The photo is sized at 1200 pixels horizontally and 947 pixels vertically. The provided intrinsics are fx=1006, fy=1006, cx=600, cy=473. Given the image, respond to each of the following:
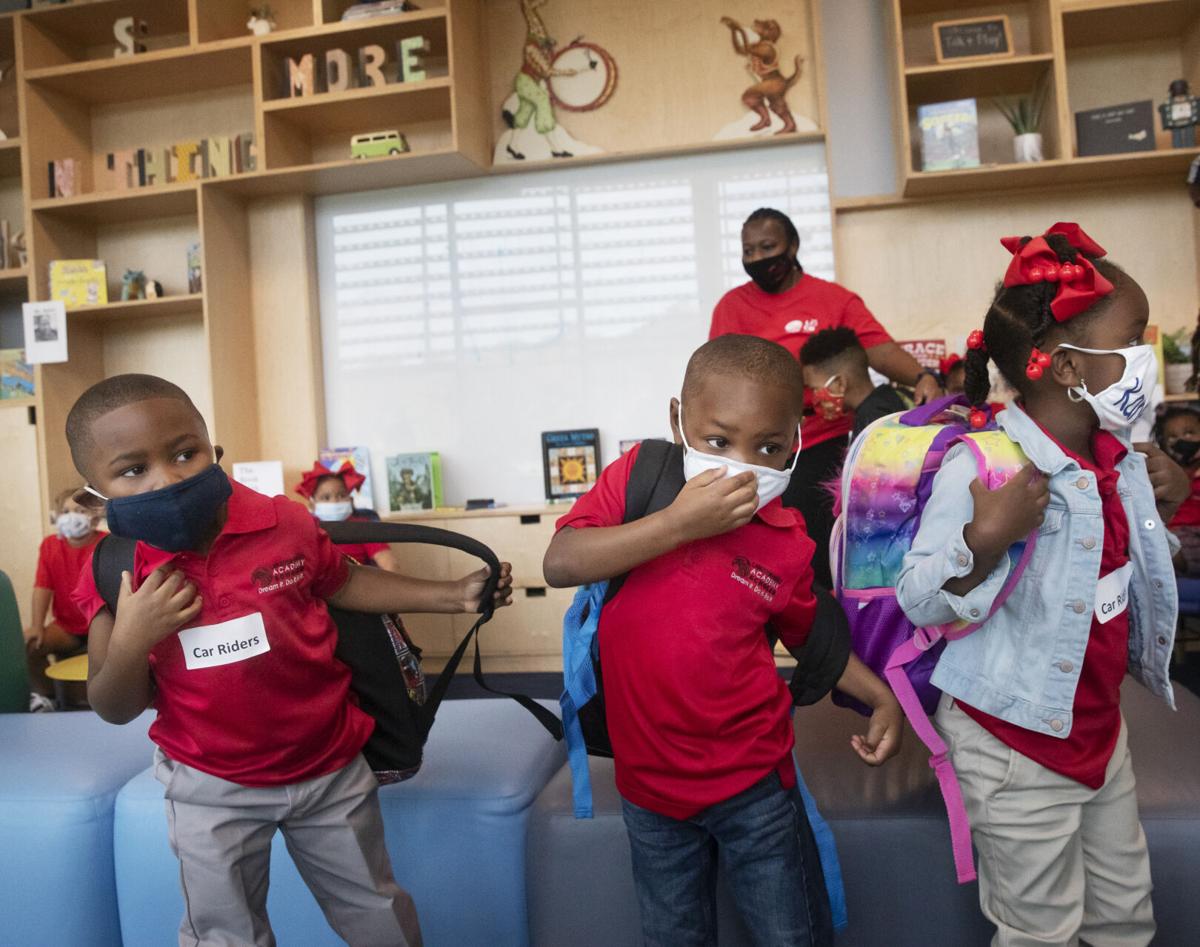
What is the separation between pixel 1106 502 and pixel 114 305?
4.19 m

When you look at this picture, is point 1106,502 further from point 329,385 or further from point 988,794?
point 329,385

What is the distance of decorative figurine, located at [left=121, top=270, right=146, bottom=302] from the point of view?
4527 mm

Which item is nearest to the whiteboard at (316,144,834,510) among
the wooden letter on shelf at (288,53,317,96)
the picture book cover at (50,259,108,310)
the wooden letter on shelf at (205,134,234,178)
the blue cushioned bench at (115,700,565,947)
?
the wooden letter on shelf at (205,134,234,178)

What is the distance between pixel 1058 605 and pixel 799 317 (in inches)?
77.5

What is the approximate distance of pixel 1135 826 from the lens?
1.30 metres

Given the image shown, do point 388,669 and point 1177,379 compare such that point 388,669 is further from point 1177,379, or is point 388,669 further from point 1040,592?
point 1177,379

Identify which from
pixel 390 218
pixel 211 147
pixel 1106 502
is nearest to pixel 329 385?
pixel 390 218

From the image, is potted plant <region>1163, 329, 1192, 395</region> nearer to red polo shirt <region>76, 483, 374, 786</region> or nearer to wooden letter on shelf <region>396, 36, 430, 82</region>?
wooden letter on shelf <region>396, 36, 430, 82</region>

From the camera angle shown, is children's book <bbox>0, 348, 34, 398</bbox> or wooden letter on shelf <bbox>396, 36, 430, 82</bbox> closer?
wooden letter on shelf <bbox>396, 36, 430, 82</bbox>

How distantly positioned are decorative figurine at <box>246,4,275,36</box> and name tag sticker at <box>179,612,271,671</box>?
3.64 metres

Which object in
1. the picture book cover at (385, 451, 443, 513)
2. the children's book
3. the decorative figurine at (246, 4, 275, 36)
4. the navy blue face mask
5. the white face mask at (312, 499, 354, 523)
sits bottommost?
the navy blue face mask

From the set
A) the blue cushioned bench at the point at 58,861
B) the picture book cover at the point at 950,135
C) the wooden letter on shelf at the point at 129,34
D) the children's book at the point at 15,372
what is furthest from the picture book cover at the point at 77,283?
the picture book cover at the point at 950,135

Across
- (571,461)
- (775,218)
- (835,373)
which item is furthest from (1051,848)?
(571,461)

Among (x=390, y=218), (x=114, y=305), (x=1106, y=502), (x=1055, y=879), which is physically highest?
(x=390, y=218)
